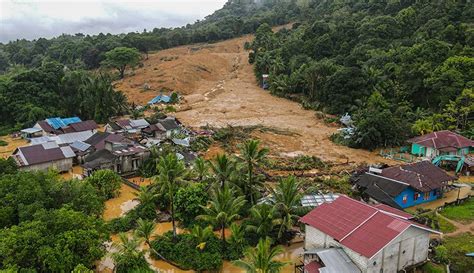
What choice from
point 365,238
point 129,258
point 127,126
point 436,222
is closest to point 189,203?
point 129,258

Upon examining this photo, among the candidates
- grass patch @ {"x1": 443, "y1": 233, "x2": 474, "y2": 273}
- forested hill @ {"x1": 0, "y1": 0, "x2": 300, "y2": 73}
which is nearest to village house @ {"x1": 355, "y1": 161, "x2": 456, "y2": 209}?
grass patch @ {"x1": 443, "y1": 233, "x2": 474, "y2": 273}

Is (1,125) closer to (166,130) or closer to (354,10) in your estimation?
(166,130)

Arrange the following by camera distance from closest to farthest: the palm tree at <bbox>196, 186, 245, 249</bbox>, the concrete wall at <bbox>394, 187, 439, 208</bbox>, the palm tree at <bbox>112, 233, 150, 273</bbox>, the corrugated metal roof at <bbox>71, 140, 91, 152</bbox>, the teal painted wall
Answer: the palm tree at <bbox>112, 233, 150, 273</bbox>, the palm tree at <bbox>196, 186, 245, 249</bbox>, the concrete wall at <bbox>394, 187, 439, 208</bbox>, the corrugated metal roof at <bbox>71, 140, 91, 152</bbox>, the teal painted wall

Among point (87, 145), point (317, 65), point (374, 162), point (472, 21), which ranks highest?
point (472, 21)

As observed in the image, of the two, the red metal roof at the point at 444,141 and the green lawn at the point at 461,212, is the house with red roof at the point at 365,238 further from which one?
the red metal roof at the point at 444,141

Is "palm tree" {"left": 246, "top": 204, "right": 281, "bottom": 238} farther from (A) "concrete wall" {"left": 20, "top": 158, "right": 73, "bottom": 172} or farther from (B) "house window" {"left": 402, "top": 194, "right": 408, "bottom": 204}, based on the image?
(A) "concrete wall" {"left": 20, "top": 158, "right": 73, "bottom": 172}

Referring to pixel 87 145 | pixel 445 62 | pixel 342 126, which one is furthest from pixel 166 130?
pixel 445 62

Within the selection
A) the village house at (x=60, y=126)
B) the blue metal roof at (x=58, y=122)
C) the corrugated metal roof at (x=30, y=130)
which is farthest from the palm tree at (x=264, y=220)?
the corrugated metal roof at (x=30, y=130)
